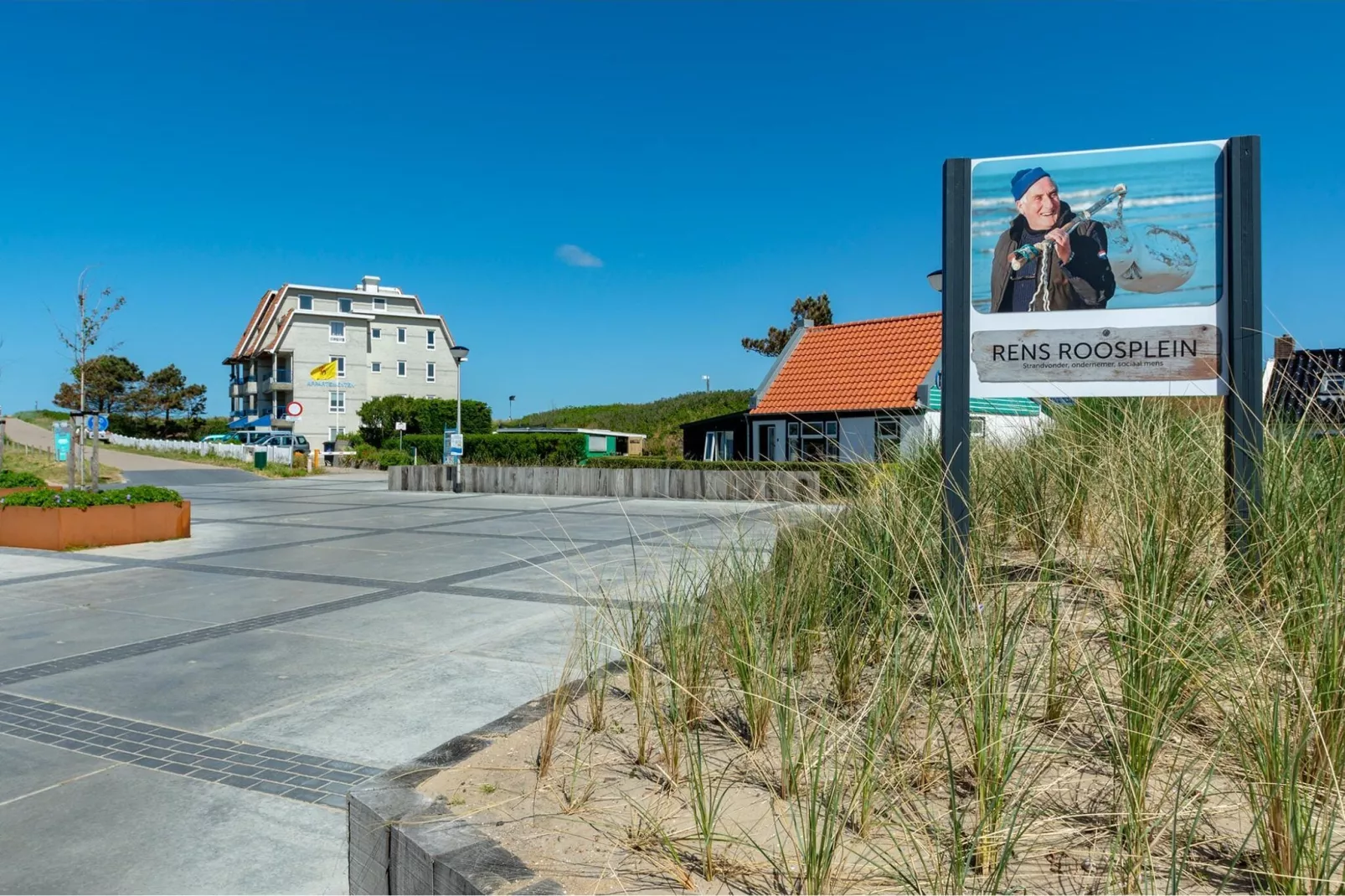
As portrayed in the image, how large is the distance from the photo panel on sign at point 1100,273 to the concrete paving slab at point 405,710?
349 cm

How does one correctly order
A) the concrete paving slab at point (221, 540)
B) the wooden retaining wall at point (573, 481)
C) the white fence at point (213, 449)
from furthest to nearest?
the white fence at point (213, 449) < the wooden retaining wall at point (573, 481) < the concrete paving slab at point (221, 540)

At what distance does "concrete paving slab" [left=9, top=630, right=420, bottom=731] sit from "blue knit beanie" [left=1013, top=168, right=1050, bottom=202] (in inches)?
195

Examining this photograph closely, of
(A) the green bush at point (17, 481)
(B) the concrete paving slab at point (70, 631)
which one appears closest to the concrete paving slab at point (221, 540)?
(A) the green bush at point (17, 481)

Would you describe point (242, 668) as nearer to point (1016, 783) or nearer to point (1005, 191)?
point (1016, 783)

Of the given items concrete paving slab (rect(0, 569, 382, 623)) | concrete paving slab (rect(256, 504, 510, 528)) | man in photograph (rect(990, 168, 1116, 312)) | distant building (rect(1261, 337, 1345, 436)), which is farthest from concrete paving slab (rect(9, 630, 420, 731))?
concrete paving slab (rect(256, 504, 510, 528))

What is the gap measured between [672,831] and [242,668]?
4.59 m

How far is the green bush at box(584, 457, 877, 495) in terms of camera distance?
577cm

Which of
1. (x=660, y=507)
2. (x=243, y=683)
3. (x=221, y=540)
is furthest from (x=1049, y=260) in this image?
(x=660, y=507)

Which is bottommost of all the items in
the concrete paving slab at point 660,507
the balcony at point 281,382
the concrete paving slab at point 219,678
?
the concrete paving slab at point 219,678

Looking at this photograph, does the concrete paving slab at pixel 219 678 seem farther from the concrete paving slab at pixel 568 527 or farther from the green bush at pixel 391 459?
the green bush at pixel 391 459

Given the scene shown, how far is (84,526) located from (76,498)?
1.46 feet

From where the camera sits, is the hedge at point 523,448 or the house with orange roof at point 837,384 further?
the hedge at point 523,448

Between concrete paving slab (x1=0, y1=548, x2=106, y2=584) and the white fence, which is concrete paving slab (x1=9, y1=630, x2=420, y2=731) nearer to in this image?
concrete paving slab (x1=0, y1=548, x2=106, y2=584)

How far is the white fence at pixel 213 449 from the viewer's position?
45.2 metres
